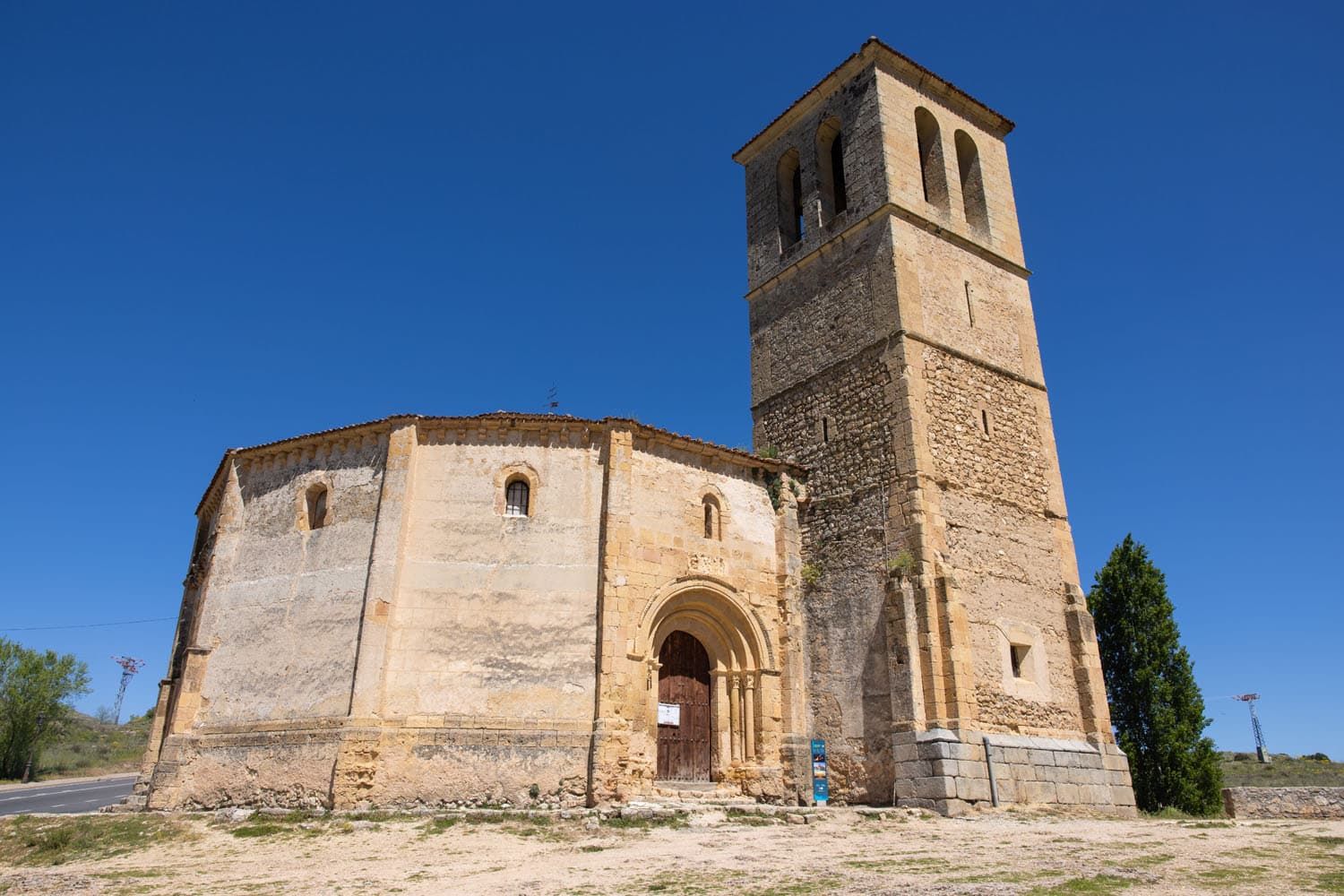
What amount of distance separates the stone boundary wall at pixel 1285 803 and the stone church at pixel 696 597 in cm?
205

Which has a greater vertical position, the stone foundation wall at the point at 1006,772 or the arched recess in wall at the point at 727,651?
the arched recess in wall at the point at 727,651

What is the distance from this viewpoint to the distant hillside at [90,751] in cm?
4475

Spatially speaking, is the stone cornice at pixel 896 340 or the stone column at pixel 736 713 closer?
the stone column at pixel 736 713

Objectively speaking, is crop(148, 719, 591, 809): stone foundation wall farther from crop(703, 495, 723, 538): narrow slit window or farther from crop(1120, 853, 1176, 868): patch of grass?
crop(1120, 853, 1176, 868): patch of grass

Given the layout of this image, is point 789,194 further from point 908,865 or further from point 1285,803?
point 908,865

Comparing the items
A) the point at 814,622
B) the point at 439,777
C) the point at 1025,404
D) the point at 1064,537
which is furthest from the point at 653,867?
the point at 1025,404

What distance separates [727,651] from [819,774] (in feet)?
9.34

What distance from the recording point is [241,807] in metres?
15.6

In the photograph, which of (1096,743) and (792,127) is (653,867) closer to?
(1096,743)

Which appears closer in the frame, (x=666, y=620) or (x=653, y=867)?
(x=653, y=867)

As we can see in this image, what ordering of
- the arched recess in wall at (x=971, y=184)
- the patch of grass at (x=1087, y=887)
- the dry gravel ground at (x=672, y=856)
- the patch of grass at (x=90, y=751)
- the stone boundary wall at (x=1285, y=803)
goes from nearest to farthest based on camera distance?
the patch of grass at (x=1087, y=887) < the dry gravel ground at (x=672, y=856) < the stone boundary wall at (x=1285, y=803) < the arched recess in wall at (x=971, y=184) < the patch of grass at (x=90, y=751)

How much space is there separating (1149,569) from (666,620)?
48.3 ft

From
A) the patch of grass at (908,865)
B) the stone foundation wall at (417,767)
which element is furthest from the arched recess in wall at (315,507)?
the patch of grass at (908,865)

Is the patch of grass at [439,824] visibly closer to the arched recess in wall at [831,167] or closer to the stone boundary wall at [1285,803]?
the stone boundary wall at [1285,803]
